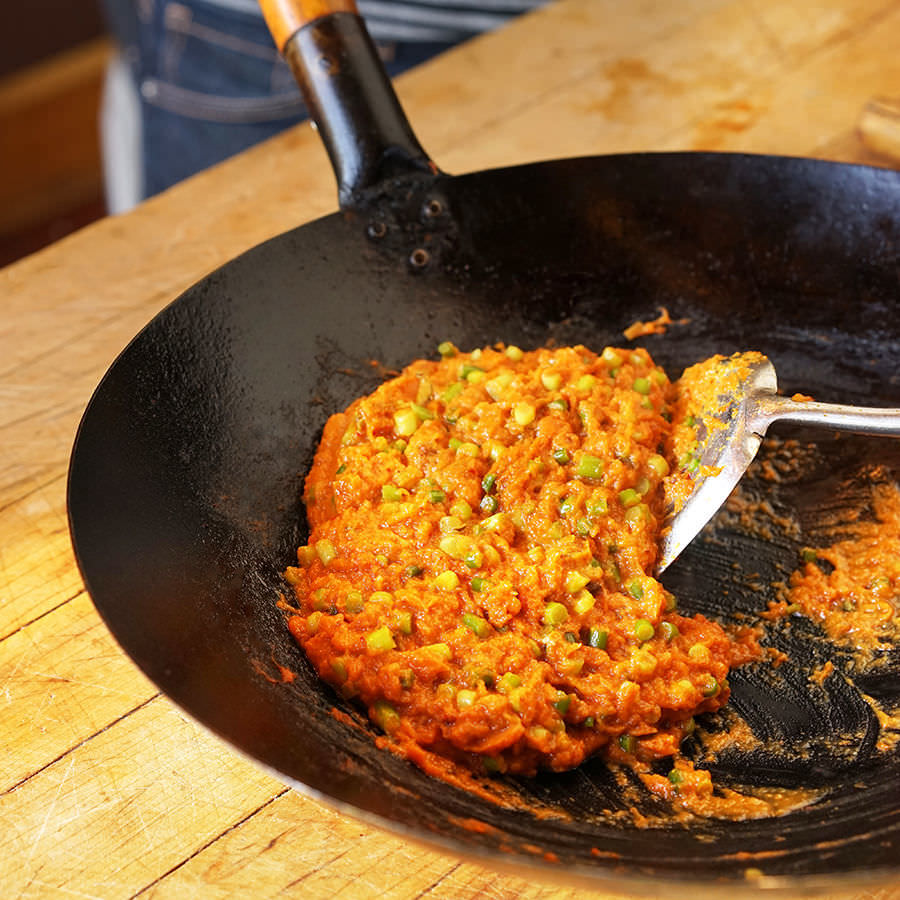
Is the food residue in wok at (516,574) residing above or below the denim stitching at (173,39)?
below

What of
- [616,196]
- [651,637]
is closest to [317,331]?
[616,196]

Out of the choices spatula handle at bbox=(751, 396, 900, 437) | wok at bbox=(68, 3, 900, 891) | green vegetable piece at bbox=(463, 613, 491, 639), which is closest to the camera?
wok at bbox=(68, 3, 900, 891)

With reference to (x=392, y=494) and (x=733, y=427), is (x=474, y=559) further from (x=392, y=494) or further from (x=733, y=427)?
(x=733, y=427)

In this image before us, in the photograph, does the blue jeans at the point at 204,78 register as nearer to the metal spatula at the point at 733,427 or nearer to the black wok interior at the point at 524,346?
the black wok interior at the point at 524,346

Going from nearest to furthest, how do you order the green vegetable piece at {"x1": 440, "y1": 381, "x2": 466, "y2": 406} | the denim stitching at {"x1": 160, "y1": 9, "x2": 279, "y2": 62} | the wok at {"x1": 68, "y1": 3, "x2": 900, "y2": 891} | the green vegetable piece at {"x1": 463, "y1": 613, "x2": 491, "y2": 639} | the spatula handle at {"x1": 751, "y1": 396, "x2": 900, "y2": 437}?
the wok at {"x1": 68, "y1": 3, "x2": 900, "y2": 891}
the green vegetable piece at {"x1": 463, "y1": 613, "x2": 491, "y2": 639}
the spatula handle at {"x1": 751, "y1": 396, "x2": 900, "y2": 437}
the green vegetable piece at {"x1": 440, "y1": 381, "x2": 466, "y2": 406}
the denim stitching at {"x1": 160, "y1": 9, "x2": 279, "y2": 62}

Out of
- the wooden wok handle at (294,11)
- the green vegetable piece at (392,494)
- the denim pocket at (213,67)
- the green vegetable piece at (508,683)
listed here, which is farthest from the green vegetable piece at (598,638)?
the denim pocket at (213,67)

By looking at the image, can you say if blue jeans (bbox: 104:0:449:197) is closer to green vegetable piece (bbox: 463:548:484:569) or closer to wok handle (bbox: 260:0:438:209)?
wok handle (bbox: 260:0:438:209)

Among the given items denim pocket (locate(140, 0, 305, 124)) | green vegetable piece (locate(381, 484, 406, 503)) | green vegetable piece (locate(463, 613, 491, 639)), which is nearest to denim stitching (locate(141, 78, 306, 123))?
denim pocket (locate(140, 0, 305, 124))
